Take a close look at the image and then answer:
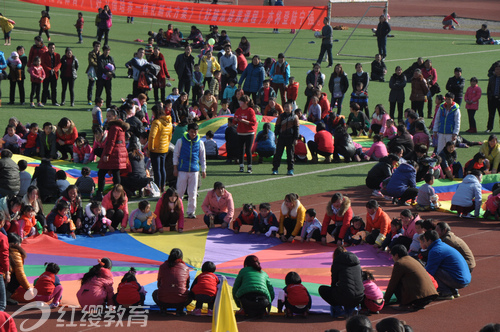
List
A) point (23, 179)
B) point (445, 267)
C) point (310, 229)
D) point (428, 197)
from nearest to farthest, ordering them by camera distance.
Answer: point (445, 267) < point (310, 229) < point (23, 179) < point (428, 197)

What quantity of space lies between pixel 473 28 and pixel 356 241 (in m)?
38.8

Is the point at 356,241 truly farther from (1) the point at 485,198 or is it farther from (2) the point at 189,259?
(1) the point at 485,198

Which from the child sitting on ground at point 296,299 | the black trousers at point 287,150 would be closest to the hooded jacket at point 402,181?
the black trousers at point 287,150

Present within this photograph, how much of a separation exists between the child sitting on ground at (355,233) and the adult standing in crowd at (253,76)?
34.8 ft

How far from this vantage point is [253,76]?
2289cm

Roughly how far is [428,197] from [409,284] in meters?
5.12

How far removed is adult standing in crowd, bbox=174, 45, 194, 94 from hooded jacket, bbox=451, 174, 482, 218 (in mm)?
11357

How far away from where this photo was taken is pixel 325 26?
99.6 feet

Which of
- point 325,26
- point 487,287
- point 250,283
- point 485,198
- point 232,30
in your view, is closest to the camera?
point 250,283

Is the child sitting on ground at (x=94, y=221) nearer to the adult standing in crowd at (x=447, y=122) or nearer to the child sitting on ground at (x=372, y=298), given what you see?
the child sitting on ground at (x=372, y=298)

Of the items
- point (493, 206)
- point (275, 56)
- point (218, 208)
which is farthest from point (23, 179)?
point (275, 56)

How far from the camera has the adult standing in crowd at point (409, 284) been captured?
10.3 m

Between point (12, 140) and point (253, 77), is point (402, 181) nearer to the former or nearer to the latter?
point (253, 77)

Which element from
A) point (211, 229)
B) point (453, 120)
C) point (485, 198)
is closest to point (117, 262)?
point (211, 229)
